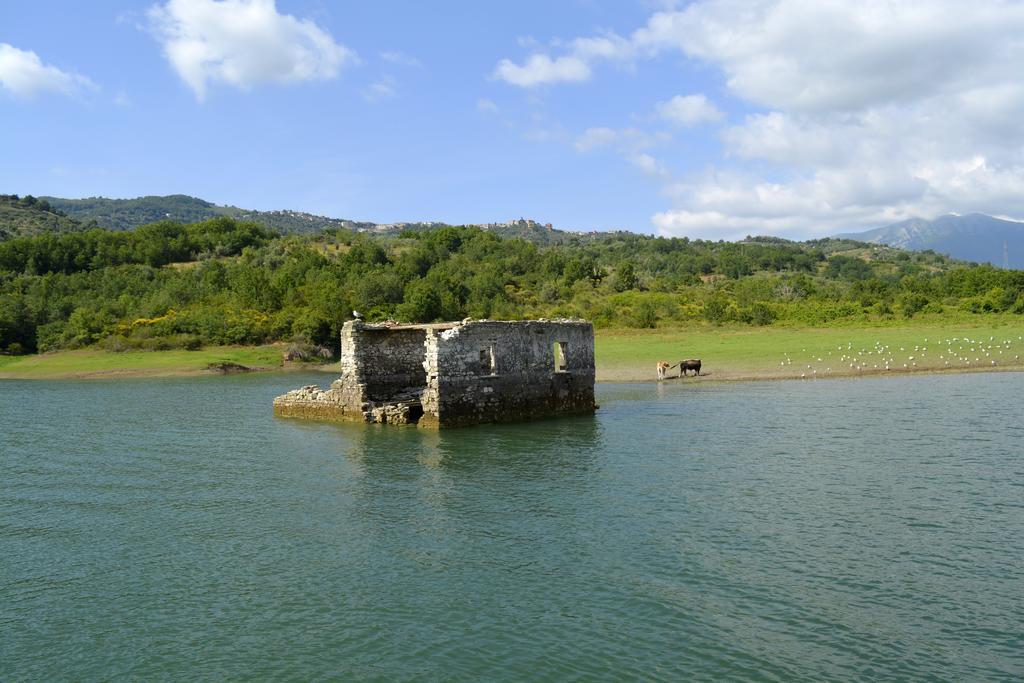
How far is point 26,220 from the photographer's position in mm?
123812

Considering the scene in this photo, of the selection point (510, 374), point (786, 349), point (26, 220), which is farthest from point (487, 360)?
point (26, 220)

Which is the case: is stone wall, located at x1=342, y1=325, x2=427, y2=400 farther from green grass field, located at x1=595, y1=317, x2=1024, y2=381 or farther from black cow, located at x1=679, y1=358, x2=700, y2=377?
black cow, located at x1=679, y1=358, x2=700, y2=377

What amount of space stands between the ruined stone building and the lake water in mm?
3060

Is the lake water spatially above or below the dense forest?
below

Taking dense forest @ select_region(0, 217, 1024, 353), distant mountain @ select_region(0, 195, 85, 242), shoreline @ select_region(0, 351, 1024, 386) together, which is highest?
distant mountain @ select_region(0, 195, 85, 242)

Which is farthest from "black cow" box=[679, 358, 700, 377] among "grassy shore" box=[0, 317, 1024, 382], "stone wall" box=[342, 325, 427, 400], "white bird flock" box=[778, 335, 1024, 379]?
"stone wall" box=[342, 325, 427, 400]

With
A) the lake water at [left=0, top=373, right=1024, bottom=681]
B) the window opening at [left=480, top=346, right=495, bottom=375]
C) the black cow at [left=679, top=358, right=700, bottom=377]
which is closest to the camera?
the lake water at [left=0, top=373, right=1024, bottom=681]

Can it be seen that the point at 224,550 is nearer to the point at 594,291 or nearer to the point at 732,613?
the point at 732,613

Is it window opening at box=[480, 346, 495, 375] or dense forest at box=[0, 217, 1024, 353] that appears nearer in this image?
window opening at box=[480, 346, 495, 375]

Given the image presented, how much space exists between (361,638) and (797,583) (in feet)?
20.9

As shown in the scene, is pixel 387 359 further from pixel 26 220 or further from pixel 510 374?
pixel 26 220

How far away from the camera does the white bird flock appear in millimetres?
43844

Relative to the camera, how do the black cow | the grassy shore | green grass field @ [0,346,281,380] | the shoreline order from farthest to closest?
green grass field @ [0,346,281,380] → the grassy shore → the black cow → the shoreline

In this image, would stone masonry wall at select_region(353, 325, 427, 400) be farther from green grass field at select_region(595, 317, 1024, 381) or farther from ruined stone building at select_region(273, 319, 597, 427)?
green grass field at select_region(595, 317, 1024, 381)
